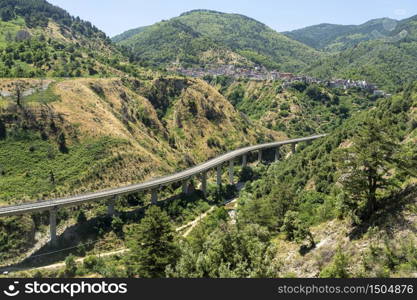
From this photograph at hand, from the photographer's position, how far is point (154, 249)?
41594 millimetres

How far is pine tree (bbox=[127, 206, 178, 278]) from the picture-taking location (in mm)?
40219

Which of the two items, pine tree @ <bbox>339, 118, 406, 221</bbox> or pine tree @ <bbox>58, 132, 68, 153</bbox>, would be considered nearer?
pine tree @ <bbox>339, 118, 406, 221</bbox>

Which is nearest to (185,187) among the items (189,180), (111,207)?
(189,180)

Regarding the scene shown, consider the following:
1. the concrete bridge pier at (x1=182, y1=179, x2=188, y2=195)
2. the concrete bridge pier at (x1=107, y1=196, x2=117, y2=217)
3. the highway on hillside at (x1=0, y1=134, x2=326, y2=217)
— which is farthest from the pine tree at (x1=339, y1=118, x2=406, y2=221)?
the concrete bridge pier at (x1=182, y1=179, x2=188, y2=195)

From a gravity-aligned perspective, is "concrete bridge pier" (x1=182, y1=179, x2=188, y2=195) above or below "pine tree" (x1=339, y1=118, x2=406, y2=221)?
below

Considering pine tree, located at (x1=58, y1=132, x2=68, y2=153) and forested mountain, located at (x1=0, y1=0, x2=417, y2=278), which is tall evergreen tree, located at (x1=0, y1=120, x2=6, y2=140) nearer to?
forested mountain, located at (x1=0, y1=0, x2=417, y2=278)

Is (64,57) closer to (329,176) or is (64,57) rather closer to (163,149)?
(163,149)

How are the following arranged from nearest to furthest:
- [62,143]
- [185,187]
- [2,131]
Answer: [2,131]
[62,143]
[185,187]

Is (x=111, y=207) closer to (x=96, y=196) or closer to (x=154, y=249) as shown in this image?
(x=96, y=196)

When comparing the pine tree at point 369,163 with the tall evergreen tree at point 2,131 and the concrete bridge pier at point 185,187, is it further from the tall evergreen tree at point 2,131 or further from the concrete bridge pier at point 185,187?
the tall evergreen tree at point 2,131

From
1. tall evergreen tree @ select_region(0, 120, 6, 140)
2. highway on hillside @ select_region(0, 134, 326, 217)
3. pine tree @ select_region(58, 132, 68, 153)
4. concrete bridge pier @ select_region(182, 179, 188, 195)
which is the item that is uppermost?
tall evergreen tree @ select_region(0, 120, 6, 140)

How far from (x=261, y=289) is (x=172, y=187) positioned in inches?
3162

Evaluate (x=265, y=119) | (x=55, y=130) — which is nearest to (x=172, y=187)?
(x=55, y=130)

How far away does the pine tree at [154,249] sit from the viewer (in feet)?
132
